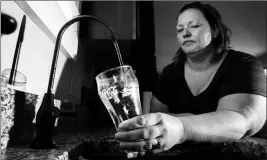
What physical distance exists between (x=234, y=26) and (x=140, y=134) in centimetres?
181

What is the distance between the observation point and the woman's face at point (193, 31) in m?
1.16

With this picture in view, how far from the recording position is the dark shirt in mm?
792

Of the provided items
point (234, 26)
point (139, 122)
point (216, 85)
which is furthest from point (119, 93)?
point (234, 26)

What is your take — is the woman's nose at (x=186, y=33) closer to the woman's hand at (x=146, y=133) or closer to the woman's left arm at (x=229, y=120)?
the woman's left arm at (x=229, y=120)

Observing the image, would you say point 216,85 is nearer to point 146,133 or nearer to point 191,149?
point 191,149

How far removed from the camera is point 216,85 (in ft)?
3.01

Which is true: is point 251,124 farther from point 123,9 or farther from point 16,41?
point 123,9

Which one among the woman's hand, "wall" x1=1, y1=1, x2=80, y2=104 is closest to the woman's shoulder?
the woman's hand

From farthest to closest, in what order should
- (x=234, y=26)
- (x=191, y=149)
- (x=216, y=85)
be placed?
(x=234, y=26) < (x=216, y=85) < (x=191, y=149)

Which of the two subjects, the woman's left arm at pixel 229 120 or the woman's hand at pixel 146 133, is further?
the woman's left arm at pixel 229 120

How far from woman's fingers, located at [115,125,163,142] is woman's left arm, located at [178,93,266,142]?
0.44ft

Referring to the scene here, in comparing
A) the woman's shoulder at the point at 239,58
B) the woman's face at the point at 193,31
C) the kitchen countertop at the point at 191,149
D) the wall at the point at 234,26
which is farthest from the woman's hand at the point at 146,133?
the wall at the point at 234,26

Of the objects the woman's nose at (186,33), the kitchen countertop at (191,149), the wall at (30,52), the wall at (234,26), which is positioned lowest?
the kitchen countertop at (191,149)

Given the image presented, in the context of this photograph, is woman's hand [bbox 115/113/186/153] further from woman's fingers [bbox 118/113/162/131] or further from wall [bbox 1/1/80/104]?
wall [bbox 1/1/80/104]
